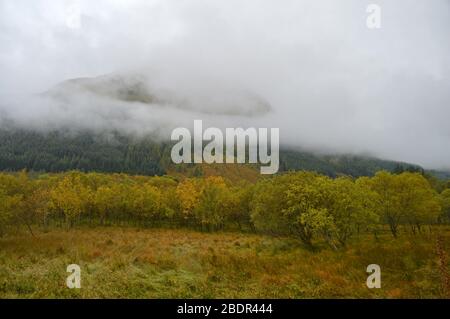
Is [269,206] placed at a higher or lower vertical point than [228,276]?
higher

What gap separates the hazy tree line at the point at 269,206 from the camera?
92.5ft

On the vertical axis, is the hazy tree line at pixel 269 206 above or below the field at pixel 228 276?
above

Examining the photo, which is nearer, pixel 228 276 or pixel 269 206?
pixel 228 276

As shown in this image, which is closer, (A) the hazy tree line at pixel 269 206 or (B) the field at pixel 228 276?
(B) the field at pixel 228 276

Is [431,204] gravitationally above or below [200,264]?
above

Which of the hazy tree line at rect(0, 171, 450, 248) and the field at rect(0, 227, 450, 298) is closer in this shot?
the field at rect(0, 227, 450, 298)

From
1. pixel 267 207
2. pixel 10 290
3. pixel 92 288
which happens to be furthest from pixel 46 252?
pixel 267 207

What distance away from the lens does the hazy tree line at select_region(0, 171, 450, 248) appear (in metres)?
28.2

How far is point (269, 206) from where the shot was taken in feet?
107

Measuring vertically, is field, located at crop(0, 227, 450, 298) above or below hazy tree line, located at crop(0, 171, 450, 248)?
below

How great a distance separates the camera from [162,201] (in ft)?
261
